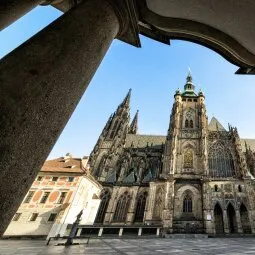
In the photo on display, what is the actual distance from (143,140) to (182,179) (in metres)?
15.2

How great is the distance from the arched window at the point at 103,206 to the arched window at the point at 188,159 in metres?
12.1

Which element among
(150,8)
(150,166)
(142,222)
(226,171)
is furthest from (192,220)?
(150,8)

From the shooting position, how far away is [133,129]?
50031 mm

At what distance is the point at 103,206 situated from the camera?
2844 cm

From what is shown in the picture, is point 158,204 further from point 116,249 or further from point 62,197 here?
point 116,249

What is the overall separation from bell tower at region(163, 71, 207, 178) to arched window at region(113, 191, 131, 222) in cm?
651

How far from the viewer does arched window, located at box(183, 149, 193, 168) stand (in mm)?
29134

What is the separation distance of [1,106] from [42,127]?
0.81 feet

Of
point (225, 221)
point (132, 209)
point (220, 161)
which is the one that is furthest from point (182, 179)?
point (132, 209)

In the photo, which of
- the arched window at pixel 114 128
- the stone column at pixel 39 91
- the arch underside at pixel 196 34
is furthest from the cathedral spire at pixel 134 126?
the stone column at pixel 39 91

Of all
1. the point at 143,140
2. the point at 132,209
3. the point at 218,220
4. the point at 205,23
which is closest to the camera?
the point at 205,23

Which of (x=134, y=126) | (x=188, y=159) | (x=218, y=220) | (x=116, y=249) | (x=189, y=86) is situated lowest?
(x=116, y=249)

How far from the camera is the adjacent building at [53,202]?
53.5 feet

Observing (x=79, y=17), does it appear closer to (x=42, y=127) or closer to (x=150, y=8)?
(x=42, y=127)
